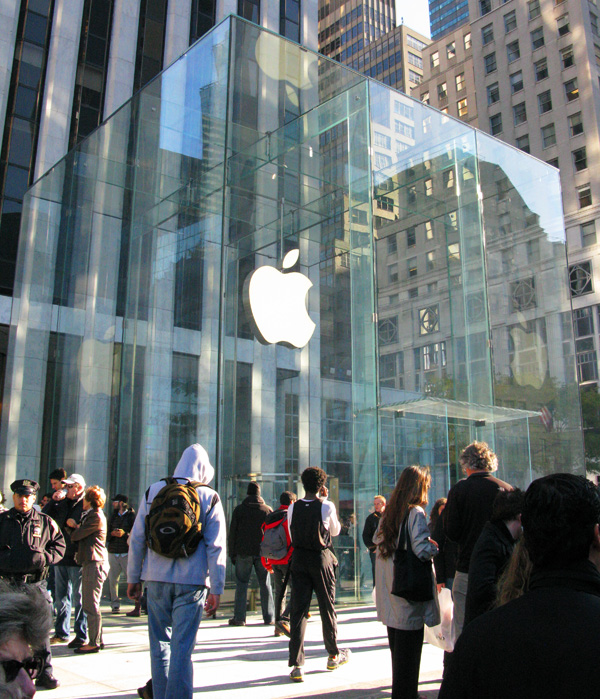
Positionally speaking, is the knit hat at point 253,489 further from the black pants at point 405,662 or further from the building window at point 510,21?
the building window at point 510,21

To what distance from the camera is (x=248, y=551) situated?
32.1 ft

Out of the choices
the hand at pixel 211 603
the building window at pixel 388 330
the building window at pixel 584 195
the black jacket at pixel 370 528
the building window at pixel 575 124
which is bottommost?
the hand at pixel 211 603

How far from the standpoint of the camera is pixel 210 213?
11641mm

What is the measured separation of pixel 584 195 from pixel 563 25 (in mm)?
15151

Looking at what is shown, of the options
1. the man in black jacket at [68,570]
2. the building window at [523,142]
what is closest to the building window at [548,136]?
the building window at [523,142]

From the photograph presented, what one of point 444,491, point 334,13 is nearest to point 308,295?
point 444,491

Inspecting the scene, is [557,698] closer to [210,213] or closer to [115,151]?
[210,213]

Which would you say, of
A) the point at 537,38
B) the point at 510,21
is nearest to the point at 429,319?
the point at 537,38

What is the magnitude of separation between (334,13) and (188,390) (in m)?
130

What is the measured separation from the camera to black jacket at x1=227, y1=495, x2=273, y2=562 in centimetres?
984

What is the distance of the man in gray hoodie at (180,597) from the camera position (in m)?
4.55

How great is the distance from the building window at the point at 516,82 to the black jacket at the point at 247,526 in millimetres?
61383

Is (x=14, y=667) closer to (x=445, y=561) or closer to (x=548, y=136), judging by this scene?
(x=445, y=561)

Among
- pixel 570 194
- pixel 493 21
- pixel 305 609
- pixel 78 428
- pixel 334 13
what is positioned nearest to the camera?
pixel 305 609
